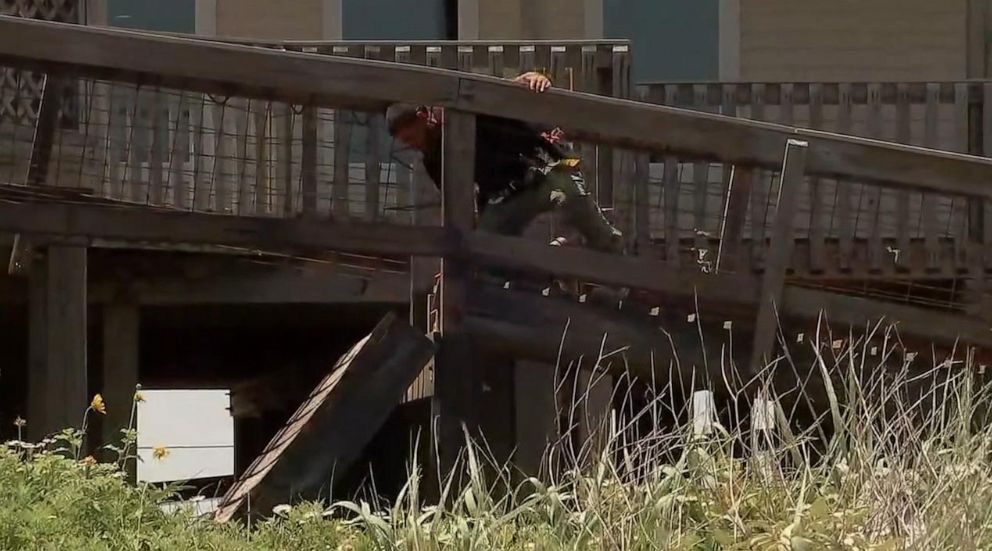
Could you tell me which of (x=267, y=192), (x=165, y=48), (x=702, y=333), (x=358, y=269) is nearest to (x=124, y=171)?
(x=267, y=192)

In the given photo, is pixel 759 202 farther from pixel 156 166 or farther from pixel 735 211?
pixel 156 166

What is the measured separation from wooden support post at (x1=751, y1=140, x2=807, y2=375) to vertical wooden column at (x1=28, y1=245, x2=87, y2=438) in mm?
2947

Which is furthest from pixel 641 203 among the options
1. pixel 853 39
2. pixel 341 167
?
pixel 853 39

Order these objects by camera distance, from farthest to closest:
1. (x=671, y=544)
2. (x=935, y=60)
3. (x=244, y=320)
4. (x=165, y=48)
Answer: (x=935, y=60), (x=244, y=320), (x=165, y=48), (x=671, y=544)

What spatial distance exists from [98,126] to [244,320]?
2.15m

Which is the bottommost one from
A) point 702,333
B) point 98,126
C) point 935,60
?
point 702,333

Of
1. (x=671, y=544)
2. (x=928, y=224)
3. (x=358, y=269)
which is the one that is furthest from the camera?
(x=928, y=224)

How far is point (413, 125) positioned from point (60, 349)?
196 cm

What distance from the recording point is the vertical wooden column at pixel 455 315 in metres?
5.54

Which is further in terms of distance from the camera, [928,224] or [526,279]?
[928,224]

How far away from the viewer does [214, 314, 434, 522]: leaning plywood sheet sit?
5238mm

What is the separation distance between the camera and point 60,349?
6.40 meters

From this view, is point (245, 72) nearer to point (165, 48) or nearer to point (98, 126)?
point (165, 48)

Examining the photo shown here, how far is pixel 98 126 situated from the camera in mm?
7672
